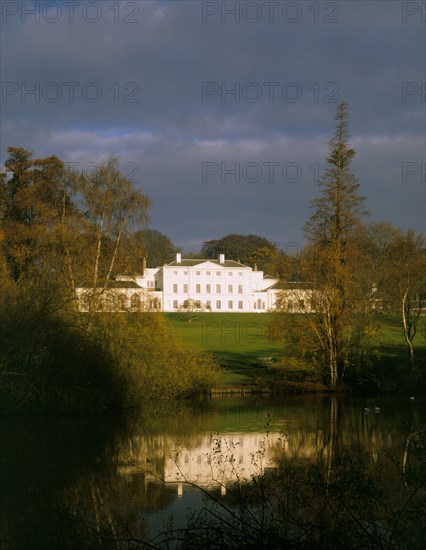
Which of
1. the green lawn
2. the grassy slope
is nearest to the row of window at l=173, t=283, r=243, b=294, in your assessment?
the green lawn

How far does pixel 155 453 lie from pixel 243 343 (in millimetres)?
30953

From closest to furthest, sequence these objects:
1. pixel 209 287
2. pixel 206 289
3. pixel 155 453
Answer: pixel 155 453 → pixel 206 289 → pixel 209 287

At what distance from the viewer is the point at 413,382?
33.0 m

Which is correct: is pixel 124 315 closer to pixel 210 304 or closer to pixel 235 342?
pixel 235 342

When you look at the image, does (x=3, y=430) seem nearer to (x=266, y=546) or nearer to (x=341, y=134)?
(x=266, y=546)

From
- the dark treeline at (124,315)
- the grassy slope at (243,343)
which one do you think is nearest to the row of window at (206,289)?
the grassy slope at (243,343)

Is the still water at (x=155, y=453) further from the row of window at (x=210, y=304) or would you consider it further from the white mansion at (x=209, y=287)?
the white mansion at (x=209, y=287)

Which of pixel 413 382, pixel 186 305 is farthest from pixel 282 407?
pixel 186 305

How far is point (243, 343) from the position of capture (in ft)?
160

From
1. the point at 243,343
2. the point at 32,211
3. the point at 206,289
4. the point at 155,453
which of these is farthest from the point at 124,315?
the point at 206,289

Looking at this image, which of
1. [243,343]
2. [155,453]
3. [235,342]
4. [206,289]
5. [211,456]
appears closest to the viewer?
[211,456]

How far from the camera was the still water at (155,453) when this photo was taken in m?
10.8

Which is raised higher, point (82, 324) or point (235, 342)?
point (82, 324)

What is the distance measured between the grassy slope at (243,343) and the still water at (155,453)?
13.6ft
